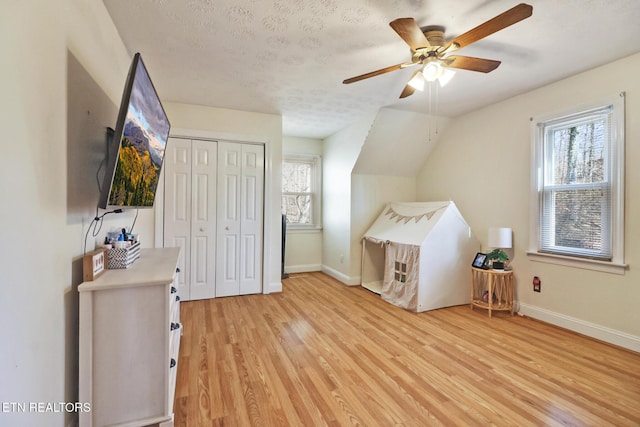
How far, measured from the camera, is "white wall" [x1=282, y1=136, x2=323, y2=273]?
525 centimetres

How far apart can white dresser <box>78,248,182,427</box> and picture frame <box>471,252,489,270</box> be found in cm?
324

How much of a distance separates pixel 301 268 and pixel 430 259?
255 centimetres

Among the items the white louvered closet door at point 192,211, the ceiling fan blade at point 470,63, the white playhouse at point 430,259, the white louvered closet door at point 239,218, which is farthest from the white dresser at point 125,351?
the white playhouse at point 430,259

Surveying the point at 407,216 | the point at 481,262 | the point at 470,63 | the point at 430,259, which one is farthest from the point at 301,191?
the point at 470,63

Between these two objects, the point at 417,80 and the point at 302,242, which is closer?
Answer: the point at 417,80

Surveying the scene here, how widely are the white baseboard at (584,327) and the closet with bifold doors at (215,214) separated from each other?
330 cm

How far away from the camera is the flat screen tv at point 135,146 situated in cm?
140

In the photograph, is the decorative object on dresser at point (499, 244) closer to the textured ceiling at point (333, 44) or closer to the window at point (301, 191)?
the textured ceiling at point (333, 44)

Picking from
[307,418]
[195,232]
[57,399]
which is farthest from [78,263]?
[195,232]

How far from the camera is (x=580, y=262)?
281cm

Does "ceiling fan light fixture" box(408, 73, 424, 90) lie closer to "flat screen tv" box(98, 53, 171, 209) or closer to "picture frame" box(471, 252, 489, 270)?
"flat screen tv" box(98, 53, 171, 209)

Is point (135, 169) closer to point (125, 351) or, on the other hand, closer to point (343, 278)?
point (125, 351)

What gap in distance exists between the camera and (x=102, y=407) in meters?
1.46

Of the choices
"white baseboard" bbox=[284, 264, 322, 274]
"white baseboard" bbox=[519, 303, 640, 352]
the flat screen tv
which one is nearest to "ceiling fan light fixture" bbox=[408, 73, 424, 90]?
the flat screen tv
